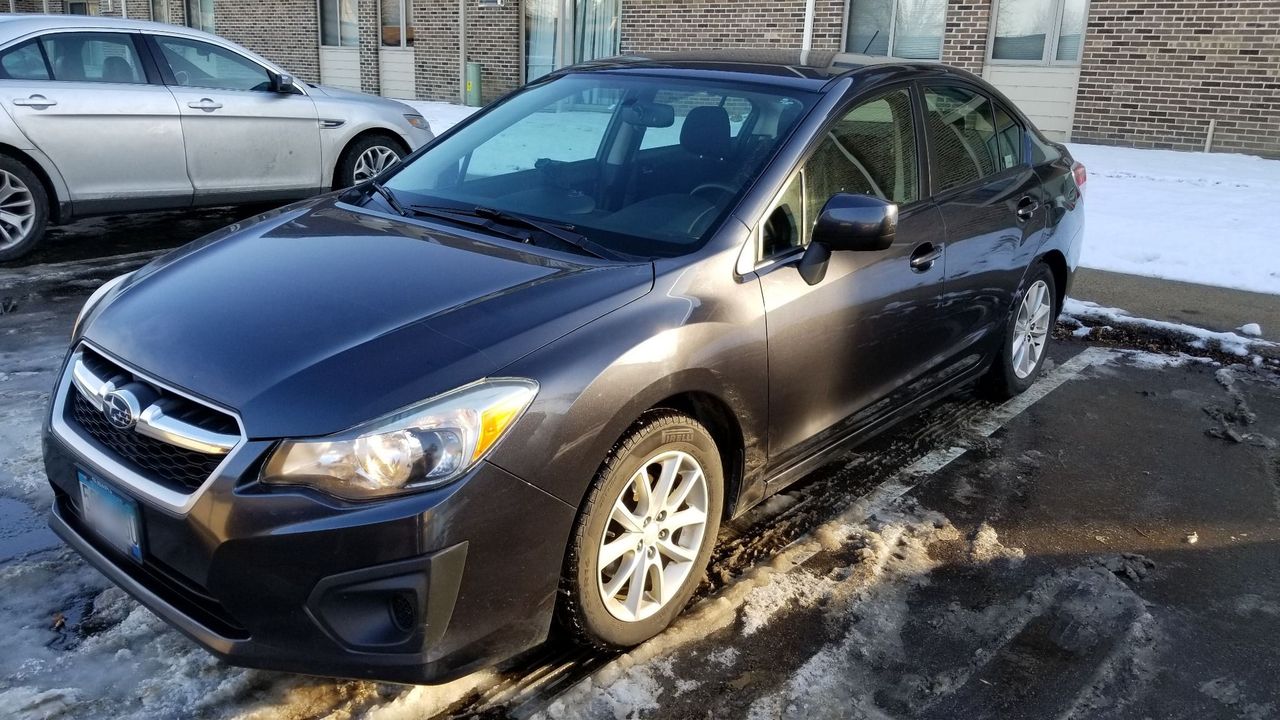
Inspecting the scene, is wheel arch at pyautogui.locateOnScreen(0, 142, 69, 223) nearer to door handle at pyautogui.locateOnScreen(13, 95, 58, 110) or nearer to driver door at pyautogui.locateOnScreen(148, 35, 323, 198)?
door handle at pyautogui.locateOnScreen(13, 95, 58, 110)

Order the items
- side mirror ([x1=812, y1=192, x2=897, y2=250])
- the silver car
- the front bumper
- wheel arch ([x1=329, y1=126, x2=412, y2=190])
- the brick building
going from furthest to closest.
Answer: the brick building
wheel arch ([x1=329, y1=126, x2=412, y2=190])
the silver car
side mirror ([x1=812, y1=192, x2=897, y2=250])
the front bumper

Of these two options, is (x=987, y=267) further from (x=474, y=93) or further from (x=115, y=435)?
(x=474, y=93)

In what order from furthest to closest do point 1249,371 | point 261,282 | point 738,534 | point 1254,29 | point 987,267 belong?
point 1254,29 → point 1249,371 → point 987,267 → point 738,534 → point 261,282

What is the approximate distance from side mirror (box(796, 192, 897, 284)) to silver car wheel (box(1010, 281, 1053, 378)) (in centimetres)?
192

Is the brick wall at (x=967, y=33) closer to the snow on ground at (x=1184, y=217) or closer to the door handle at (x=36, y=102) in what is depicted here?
the snow on ground at (x=1184, y=217)

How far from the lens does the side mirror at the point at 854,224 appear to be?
3232 millimetres

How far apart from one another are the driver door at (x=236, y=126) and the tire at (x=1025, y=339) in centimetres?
576

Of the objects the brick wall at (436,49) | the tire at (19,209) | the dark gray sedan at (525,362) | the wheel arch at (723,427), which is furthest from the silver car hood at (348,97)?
the brick wall at (436,49)

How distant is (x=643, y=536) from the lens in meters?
2.89

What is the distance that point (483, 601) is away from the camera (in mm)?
2451

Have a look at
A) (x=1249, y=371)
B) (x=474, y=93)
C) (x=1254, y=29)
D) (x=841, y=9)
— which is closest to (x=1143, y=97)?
(x=1254, y=29)

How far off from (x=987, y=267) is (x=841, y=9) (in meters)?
10.5

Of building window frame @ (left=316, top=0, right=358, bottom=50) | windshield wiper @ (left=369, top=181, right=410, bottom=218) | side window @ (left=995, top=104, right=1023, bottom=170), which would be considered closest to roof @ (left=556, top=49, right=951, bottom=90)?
side window @ (left=995, top=104, right=1023, bottom=170)

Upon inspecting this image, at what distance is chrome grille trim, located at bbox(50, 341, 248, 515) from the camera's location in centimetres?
236
